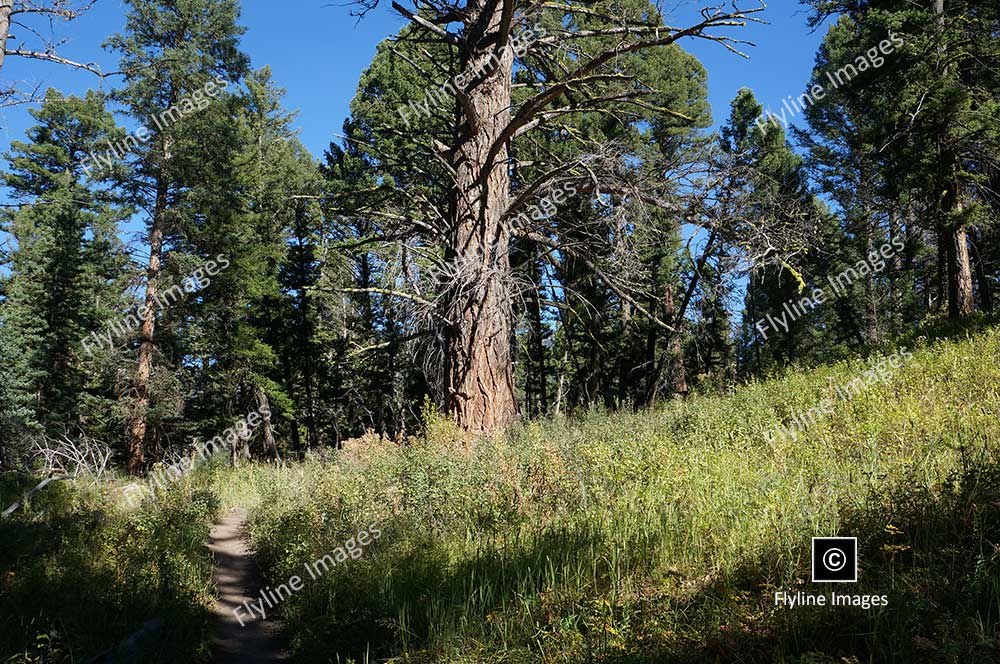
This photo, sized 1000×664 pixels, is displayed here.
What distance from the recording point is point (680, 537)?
158 inches

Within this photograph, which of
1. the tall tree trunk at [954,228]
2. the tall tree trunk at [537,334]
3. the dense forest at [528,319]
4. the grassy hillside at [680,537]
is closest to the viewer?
the grassy hillside at [680,537]

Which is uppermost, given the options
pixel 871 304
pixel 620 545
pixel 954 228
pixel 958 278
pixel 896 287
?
pixel 896 287

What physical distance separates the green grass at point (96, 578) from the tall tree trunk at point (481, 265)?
3.88 meters

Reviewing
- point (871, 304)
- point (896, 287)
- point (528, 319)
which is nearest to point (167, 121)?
point (528, 319)

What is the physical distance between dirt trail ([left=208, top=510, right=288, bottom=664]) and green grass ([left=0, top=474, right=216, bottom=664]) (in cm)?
25

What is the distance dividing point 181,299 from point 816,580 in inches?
956

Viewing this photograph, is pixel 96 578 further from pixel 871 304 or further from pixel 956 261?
pixel 871 304

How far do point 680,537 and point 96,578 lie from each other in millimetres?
6023

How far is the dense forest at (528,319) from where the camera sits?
389 cm

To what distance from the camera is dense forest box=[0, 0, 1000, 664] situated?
3.89 meters

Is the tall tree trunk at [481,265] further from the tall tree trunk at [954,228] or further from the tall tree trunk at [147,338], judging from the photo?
the tall tree trunk at [147,338]

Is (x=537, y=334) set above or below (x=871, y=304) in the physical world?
below

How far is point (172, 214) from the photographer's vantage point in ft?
68.1

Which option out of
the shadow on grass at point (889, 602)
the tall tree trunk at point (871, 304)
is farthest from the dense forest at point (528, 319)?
the tall tree trunk at point (871, 304)
